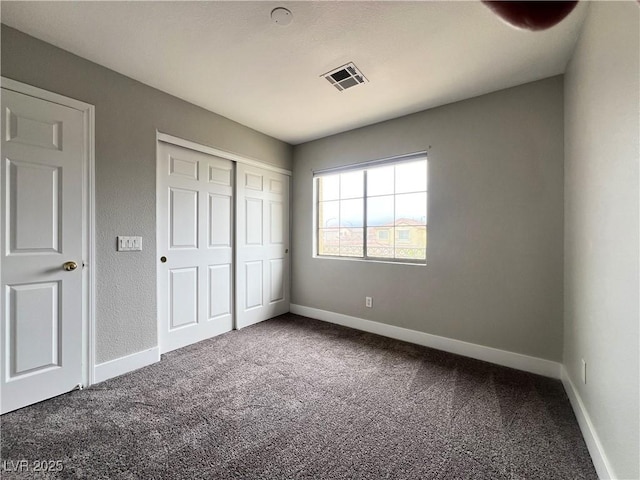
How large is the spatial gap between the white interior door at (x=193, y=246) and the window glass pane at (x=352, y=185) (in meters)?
1.38

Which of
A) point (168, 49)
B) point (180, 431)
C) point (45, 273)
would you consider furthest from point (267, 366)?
point (168, 49)

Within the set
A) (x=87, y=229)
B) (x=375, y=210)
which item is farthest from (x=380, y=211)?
(x=87, y=229)

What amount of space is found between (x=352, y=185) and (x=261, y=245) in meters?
1.41

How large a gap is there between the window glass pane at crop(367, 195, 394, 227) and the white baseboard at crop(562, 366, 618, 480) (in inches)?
78.3

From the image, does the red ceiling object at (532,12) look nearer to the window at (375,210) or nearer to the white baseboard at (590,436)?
the white baseboard at (590,436)

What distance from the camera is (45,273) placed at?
1.86 metres

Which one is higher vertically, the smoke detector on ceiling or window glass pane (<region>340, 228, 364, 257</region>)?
the smoke detector on ceiling

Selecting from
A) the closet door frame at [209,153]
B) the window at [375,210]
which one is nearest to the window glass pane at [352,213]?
the window at [375,210]

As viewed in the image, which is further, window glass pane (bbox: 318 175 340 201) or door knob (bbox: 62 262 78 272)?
window glass pane (bbox: 318 175 340 201)

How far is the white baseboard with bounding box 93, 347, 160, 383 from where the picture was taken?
2.09 meters

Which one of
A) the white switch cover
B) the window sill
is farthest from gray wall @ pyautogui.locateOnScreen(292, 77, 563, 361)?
the white switch cover

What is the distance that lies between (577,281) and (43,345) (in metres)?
3.59

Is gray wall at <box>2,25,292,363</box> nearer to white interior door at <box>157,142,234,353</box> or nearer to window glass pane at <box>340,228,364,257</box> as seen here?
white interior door at <box>157,142,234,353</box>

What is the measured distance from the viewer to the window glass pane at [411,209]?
2.86 meters
